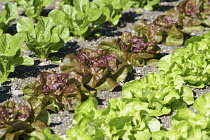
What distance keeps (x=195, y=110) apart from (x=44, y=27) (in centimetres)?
236

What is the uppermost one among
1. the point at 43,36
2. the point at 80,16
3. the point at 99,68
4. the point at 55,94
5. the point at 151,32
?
the point at 80,16

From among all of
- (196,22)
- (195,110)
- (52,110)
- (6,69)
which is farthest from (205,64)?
(6,69)

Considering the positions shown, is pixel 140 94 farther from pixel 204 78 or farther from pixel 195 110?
pixel 204 78

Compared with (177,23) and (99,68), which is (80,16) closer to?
(99,68)

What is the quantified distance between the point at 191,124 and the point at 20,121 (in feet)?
5.62

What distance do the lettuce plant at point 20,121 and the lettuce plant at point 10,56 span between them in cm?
78

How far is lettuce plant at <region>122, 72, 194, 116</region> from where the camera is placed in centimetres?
407

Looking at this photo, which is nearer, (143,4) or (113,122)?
(113,122)

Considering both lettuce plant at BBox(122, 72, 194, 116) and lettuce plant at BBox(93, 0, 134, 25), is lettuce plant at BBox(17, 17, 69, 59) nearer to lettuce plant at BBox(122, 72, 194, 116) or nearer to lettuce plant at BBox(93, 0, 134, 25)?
lettuce plant at BBox(93, 0, 134, 25)

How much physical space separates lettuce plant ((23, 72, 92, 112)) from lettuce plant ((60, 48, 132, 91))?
33 centimetres

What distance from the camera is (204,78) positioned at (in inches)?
183

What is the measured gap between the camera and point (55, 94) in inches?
160

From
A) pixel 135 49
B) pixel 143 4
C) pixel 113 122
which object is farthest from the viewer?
pixel 143 4

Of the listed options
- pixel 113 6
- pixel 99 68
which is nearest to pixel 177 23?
pixel 113 6
